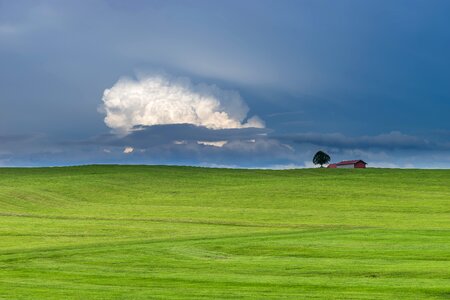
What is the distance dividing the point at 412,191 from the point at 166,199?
2517cm

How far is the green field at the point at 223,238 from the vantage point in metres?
23.8

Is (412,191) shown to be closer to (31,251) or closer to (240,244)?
(240,244)

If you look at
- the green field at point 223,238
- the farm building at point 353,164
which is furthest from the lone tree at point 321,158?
the green field at point 223,238

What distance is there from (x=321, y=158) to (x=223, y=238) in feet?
336

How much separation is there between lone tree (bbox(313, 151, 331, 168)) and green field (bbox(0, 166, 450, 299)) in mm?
45799

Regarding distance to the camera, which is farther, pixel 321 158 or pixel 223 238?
pixel 321 158

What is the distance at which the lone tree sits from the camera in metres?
141

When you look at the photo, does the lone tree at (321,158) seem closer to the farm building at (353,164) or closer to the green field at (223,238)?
the farm building at (353,164)

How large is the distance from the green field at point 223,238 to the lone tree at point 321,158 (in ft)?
150

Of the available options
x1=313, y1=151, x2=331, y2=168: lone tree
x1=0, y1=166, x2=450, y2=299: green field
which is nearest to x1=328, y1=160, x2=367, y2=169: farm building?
x1=313, y1=151, x2=331, y2=168: lone tree

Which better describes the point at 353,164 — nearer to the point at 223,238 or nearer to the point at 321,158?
the point at 321,158

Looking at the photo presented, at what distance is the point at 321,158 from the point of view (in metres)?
141

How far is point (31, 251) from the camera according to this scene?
35.0m

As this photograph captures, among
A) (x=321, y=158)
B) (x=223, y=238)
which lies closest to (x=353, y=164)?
(x=321, y=158)
